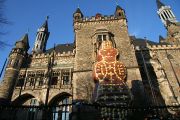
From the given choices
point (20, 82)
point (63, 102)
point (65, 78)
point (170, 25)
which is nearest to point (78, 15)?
point (65, 78)

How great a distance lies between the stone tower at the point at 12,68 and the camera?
21.1 metres

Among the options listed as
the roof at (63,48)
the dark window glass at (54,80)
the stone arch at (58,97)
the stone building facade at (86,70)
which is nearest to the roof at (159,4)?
the stone building facade at (86,70)

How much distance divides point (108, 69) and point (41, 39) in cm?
1797

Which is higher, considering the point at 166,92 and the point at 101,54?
the point at 101,54

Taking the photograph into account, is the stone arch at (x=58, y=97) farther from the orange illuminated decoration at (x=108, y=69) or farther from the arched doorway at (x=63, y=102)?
the orange illuminated decoration at (x=108, y=69)

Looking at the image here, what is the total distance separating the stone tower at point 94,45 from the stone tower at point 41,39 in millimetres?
9352

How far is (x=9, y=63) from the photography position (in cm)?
2362

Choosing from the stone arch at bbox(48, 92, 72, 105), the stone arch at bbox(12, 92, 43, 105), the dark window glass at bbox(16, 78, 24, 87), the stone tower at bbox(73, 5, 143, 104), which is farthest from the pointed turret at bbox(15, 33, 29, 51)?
the stone arch at bbox(48, 92, 72, 105)

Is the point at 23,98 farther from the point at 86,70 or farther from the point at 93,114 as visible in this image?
the point at 93,114

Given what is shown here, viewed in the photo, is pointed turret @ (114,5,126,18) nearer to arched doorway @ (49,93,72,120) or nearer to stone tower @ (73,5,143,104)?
stone tower @ (73,5,143,104)

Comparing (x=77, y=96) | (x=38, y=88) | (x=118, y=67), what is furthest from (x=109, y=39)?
(x=38, y=88)

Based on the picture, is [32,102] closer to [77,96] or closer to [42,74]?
[42,74]

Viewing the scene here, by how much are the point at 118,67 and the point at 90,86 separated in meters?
3.07

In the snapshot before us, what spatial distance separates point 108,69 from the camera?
1953 cm
